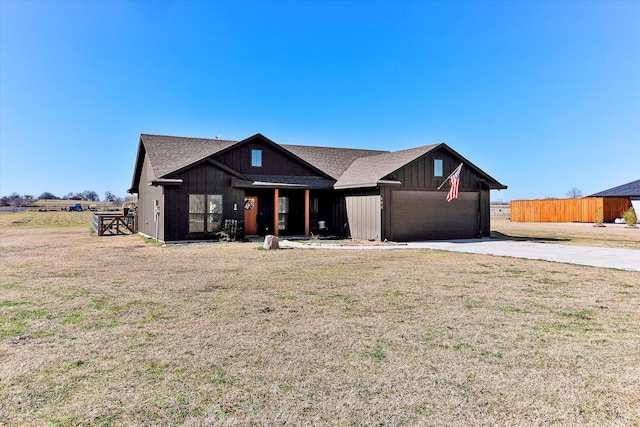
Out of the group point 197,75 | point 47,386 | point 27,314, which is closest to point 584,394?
point 47,386

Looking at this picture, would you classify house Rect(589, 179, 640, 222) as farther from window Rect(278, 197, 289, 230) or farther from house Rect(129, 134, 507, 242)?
window Rect(278, 197, 289, 230)

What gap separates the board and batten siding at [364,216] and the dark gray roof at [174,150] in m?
7.38

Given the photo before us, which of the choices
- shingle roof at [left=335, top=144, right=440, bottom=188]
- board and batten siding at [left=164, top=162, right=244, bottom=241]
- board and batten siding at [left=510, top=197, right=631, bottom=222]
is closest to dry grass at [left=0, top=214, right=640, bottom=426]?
board and batten siding at [left=164, top=162, right=244, bottom=241]

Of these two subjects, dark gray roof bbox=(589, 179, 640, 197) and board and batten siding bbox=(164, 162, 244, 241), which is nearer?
board and batten siding bbox=(164, 162, 244, 241)

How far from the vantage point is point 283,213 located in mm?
20688

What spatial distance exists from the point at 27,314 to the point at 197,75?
764 inches

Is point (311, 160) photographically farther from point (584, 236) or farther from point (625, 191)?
point (625, 191)

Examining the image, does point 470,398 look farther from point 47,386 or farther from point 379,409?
point 47,386

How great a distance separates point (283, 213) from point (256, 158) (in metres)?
3.16

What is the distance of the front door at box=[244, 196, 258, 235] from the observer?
2005cm

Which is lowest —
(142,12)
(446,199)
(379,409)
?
(379,409)

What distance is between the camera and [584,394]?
3.33m

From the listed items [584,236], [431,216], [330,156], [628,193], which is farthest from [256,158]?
[628,193]

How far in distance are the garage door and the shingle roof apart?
118cm
